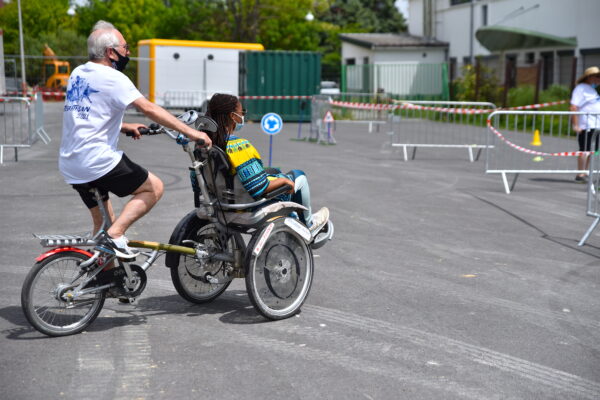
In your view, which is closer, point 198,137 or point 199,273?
point 198,137

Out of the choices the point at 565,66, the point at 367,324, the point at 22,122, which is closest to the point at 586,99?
the point at 367,324

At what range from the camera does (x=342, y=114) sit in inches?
1262

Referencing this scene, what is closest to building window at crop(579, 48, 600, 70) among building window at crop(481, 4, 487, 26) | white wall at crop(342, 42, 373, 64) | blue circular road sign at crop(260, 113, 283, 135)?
building window at crop(481, 4, 487, 26)

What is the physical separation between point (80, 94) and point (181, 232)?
1187 mm

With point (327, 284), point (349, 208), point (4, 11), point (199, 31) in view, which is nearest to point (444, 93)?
point (199, 31)

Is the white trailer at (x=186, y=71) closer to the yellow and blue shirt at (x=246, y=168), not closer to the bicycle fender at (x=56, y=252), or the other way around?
the yellow and blue shirt at (x=246, y=168)

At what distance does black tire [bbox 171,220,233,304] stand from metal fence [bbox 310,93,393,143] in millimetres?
15359

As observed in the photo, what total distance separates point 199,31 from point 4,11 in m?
11.8

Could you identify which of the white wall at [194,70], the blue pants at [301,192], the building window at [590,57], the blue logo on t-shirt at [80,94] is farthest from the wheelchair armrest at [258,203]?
the building window at [590,57]

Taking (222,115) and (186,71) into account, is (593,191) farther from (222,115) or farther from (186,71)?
(186,71)

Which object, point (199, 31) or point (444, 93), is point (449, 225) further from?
point (199, 31)

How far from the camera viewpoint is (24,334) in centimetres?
565

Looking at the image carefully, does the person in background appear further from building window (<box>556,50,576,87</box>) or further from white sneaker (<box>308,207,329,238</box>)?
building window (<box>556,50,576,87</box>)

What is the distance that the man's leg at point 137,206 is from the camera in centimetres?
561
